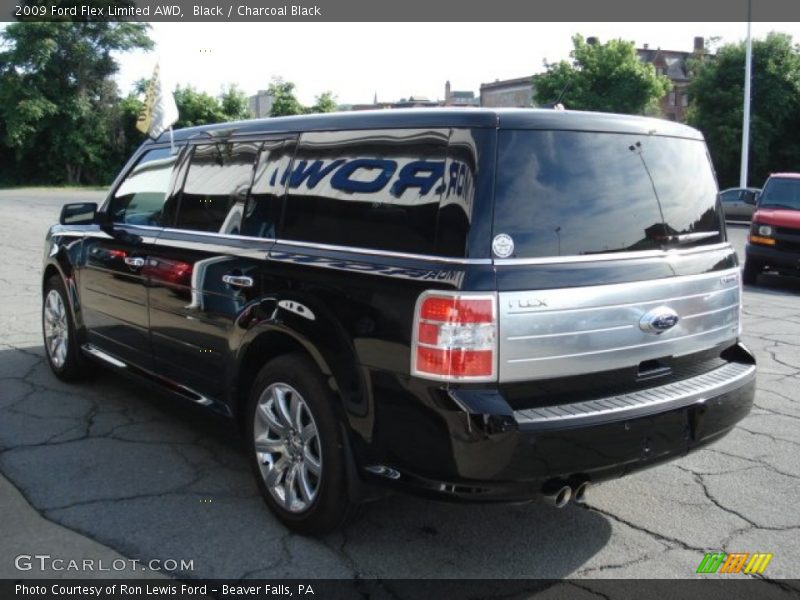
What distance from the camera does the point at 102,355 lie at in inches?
203

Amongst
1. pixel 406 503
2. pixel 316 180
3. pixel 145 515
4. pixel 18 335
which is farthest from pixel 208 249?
pixel 18 335

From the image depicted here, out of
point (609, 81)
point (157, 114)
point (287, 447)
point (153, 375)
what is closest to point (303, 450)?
point (287, 447)

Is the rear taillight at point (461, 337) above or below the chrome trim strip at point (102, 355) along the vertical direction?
above

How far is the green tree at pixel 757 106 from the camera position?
38344mm

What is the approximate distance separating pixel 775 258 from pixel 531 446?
32.8 feet

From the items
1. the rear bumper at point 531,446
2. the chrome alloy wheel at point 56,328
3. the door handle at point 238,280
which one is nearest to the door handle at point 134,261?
the door handle at point 238,280

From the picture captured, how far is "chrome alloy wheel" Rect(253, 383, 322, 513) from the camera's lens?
3363 millimetres

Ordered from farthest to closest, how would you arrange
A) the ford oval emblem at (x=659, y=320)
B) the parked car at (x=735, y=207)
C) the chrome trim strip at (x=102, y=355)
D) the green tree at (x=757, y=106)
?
the green tree at (x=757, y=106), the parked car at (x=735, y=207), the chrome trim strip at (x=102, y=355), the ford oval emblem at (x=659, y=320)

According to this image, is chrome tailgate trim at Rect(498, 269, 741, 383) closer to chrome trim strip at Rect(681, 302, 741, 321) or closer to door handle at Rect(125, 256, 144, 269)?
chrome trim strip at Rect(681, 302, 741, 321)

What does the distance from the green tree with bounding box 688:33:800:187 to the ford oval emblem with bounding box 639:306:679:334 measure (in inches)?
1540

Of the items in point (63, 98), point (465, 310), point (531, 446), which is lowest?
point (531, 446)

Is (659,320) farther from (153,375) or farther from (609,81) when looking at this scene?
(609,81)

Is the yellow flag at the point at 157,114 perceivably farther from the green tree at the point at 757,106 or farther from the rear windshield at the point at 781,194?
the green tree at the point at 757,106

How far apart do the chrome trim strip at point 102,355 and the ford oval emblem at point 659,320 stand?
3200 millimetres
